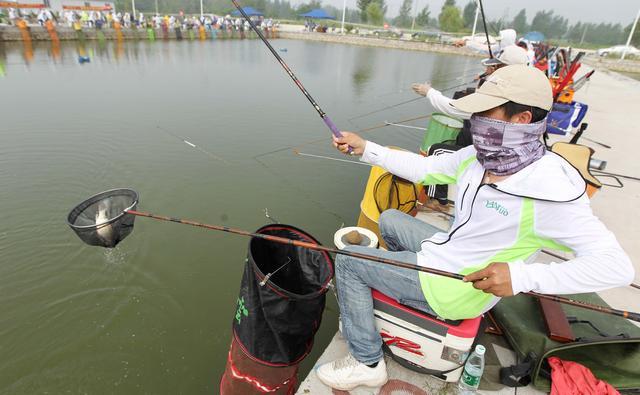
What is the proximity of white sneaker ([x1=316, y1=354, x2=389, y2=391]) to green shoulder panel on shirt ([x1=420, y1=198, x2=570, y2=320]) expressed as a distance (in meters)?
0.52

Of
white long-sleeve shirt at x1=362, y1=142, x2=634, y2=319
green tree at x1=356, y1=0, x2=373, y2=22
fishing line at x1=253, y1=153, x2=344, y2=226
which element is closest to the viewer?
white long-sleeve shirt at x1=362, y1=142, x2=634, y2=319

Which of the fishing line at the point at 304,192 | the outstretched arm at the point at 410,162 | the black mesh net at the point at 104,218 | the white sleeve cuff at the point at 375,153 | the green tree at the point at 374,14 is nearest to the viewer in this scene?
the black mesh net at the point at 104,218

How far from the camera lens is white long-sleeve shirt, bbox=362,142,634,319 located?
1.40 metres

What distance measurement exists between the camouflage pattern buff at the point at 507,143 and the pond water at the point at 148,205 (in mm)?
2223

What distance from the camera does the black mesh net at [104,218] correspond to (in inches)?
80.4

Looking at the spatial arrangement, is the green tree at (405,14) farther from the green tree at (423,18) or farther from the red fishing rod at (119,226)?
→ the red fishing rod at (119,226)

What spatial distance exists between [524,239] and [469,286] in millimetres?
351

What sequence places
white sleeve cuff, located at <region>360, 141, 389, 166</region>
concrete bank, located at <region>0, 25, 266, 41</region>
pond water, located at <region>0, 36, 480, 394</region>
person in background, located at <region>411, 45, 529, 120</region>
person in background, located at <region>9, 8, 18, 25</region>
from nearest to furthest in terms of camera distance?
white sleeve cuff, located at <region>360, 141, 389, 166</region>, pond water, located at <region>0, 36, 480, 394</region>, person in background, located at <region>411, 45, 529, 120</region>, concrete bank, located at <region>0, 25, 266, 41</region>, person in background, located at <region>9, 8, 18, 25</region>

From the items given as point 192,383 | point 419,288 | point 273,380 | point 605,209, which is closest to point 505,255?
point 419,288

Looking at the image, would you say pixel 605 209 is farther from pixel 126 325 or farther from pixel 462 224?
pixel 126 325

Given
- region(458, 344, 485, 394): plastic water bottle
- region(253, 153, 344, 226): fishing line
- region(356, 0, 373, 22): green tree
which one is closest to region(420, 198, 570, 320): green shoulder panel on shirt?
region(458, 344, 485, 394): plastic water bottle

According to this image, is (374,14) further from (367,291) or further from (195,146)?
(367,291)

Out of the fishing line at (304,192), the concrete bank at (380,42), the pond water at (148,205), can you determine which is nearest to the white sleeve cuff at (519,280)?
the pond water at (148,205)

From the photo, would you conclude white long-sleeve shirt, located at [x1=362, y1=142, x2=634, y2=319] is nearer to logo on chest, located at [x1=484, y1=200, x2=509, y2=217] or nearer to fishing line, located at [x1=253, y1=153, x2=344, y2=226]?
logo on chest, located at [x1=484, y1=200, x2=509, y2=217]
